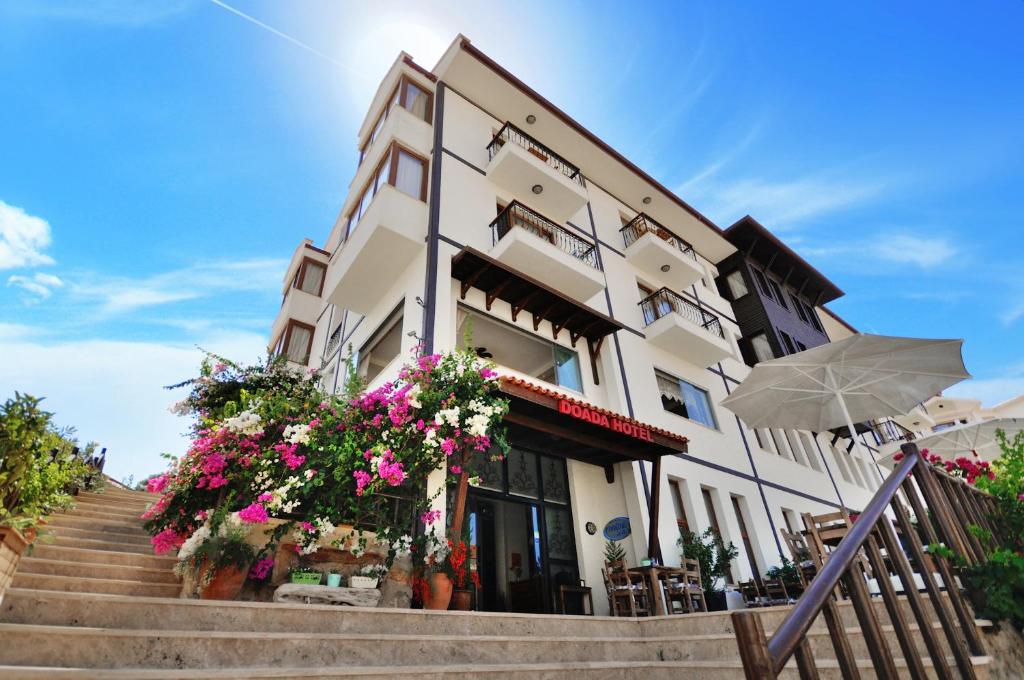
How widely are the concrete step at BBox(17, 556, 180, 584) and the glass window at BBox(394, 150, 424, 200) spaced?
753 centimetres

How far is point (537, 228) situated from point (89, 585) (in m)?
9.59

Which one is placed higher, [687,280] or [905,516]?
[687,280]

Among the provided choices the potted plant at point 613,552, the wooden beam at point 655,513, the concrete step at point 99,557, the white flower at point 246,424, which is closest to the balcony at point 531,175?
the wooden beam at point 655,513

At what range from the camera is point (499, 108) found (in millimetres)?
12562

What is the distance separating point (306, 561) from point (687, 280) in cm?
1338

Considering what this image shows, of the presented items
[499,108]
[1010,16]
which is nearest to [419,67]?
[499,108]

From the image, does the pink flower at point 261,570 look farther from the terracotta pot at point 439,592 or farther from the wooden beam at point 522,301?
the wooden beam at point 522,301

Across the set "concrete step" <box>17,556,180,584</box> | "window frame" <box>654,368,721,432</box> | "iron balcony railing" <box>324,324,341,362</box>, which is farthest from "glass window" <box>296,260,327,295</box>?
"window frame" <box>654,368,721,432</box>

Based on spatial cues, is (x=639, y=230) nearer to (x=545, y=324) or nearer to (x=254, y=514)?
(x=545, y=324)

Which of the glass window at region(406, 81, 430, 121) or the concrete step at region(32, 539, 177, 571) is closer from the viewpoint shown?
the concrete step at region(32, 539, 177, 571)

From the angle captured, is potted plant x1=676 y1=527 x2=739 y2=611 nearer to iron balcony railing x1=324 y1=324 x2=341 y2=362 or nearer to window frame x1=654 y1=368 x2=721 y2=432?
window frame x1=654 y1=368 x2=721 y2=432

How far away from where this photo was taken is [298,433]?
5.43 meters

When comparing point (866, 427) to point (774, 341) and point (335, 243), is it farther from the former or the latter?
point (335, 243)

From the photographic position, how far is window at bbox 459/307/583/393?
9117 millimetres
